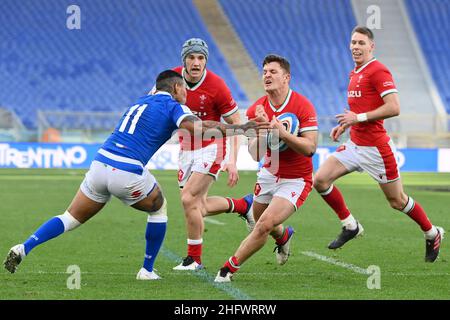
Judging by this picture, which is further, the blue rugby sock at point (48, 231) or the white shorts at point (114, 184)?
the blue rugby sock at point (48, 231)

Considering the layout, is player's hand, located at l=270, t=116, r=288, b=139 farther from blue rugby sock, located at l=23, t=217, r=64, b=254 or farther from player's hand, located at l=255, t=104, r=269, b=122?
blue rugby sock, located at l=23, t=217, r=64, b=254

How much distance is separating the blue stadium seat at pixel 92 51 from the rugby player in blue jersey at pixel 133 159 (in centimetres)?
2426

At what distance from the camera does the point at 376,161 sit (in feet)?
31.7

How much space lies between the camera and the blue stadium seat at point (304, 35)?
→ 34031 millimetres

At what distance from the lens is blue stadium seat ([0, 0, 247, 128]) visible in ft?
105

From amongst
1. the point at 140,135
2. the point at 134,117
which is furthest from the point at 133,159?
the point at 134,117

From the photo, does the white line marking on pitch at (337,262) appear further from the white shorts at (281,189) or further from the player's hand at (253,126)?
the player's hand at (253,126)

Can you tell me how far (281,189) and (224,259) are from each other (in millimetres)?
1640

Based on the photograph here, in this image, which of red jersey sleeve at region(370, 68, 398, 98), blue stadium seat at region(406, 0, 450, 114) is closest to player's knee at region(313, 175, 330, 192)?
red jersey sleeve at region(370, 68, 398, 98)

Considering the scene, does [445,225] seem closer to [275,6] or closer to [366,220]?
[366,220]

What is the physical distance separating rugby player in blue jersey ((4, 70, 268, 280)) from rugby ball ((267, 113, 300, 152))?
44 centimetres

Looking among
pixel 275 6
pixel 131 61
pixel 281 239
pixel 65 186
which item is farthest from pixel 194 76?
pixel 275 6

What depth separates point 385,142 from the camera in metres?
9.72

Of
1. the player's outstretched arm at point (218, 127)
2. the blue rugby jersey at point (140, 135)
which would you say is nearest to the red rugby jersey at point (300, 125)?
the player's outstretched arm at point (218, 127)
